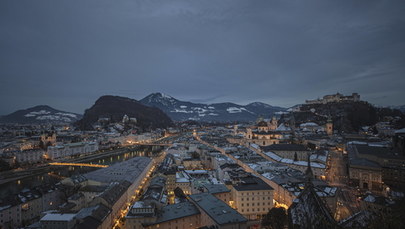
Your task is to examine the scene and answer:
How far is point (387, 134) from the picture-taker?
4366cm

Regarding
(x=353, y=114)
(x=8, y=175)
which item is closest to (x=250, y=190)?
(x=8, y=175)

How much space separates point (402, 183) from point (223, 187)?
1609 cm

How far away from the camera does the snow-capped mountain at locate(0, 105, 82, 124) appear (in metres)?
162

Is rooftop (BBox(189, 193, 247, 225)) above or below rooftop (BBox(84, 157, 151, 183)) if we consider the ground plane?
above

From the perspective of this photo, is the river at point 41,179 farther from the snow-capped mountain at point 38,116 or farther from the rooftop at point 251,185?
the snow-capped mountain at point 38,116

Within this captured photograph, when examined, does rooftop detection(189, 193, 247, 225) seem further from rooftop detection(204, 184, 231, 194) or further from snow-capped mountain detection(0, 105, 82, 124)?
snow-capped mountain detection(0, 105, 82, 124)

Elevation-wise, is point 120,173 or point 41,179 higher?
point 120,173

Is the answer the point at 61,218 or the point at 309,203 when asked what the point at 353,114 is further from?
the point at 61,218

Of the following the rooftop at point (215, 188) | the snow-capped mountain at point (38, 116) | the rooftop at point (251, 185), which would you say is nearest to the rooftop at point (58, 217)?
the rooftop at point (215, 188)

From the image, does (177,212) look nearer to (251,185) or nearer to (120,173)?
(251,185)

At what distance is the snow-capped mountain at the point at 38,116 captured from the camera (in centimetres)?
16225

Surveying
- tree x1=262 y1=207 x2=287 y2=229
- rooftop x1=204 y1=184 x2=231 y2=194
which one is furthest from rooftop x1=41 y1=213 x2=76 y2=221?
tree x1=262 y1=207 x2=287 y2=229

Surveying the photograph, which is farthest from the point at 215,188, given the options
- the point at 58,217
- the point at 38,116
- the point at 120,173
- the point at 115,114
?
the point at 38,116

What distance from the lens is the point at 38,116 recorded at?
572 feet
